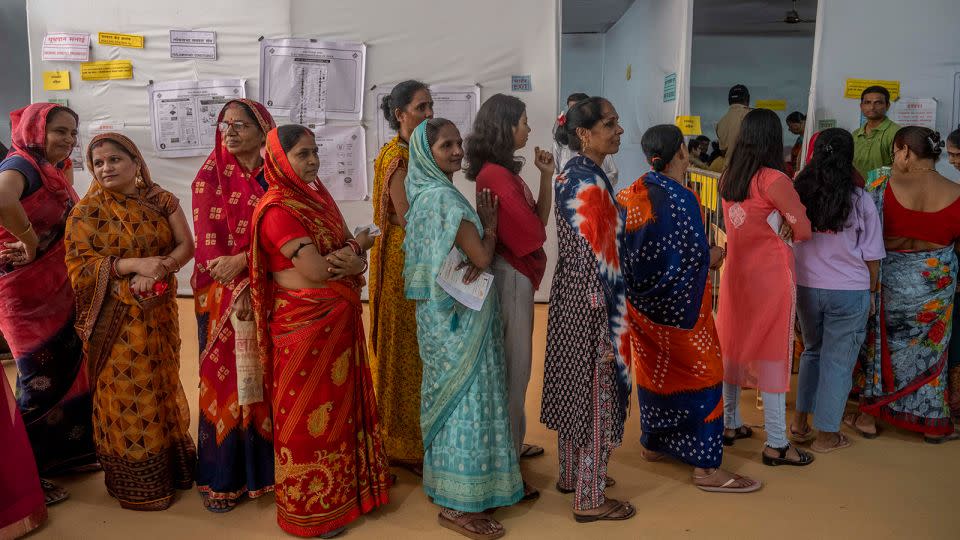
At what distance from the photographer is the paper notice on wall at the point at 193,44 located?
578cm

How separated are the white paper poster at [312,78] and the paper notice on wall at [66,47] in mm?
1478

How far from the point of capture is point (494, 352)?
101 inches

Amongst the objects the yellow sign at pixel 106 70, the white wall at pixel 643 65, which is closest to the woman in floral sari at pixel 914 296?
the white wall at pixel 643 65

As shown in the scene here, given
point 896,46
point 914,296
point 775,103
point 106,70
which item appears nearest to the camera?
point 914,296

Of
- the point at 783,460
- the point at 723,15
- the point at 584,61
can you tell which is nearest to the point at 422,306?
the point at 783,460

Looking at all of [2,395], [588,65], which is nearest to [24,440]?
[2,395]

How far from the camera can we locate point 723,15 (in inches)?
345

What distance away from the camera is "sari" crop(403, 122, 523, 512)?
8.07ft

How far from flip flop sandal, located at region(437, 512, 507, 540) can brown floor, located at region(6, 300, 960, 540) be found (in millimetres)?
27

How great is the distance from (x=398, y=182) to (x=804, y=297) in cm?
190

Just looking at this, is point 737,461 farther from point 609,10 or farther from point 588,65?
point 588,65

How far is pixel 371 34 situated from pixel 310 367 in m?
3.89

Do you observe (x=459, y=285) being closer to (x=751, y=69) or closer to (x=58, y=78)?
(x=58, y=78)

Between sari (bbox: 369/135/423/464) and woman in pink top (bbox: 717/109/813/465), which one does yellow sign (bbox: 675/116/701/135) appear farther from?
sari (bbox: 369/135/423/464)
